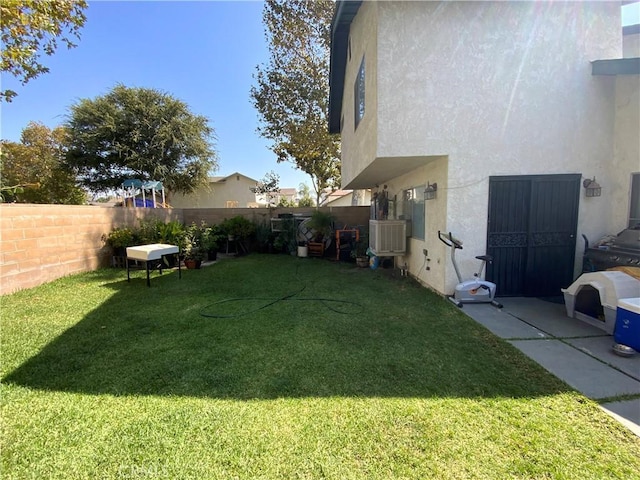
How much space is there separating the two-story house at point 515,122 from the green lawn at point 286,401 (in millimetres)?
2027

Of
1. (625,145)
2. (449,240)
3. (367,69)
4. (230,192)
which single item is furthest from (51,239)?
(230,192)

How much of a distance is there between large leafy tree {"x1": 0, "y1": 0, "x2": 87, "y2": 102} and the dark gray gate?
30.2 feet

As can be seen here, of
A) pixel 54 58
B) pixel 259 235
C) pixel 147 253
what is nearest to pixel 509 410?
pixel 147 253

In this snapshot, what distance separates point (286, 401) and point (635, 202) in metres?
6.56

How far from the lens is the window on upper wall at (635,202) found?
484 centimetres

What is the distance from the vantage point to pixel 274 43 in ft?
46.4

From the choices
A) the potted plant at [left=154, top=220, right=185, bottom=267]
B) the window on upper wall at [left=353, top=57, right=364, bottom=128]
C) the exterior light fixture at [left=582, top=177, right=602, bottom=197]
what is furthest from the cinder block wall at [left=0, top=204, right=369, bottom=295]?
the exterior light fixture at [left=582, top=177, right=602, bottom=197]

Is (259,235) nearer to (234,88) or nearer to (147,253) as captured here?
(147,253)

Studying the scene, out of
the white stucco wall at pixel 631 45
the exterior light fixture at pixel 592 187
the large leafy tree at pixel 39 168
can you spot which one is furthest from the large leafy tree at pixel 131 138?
the white stucco wall at pixel 631 45

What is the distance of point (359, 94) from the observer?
696 cm

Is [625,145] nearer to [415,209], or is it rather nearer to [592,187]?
[592,187]

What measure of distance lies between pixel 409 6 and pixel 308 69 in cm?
1109

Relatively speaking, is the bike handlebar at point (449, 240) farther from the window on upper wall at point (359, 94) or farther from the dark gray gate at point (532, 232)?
the window on upper wall at point (359, 94)

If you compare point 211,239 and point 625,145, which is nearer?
point 625,145
